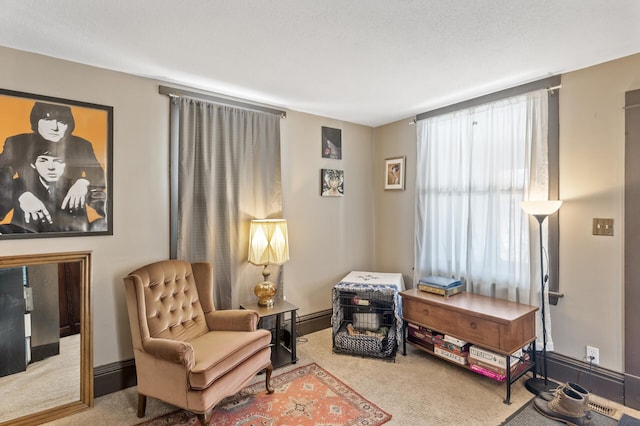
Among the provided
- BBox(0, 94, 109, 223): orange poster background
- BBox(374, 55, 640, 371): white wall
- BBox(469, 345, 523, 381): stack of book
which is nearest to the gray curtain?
BBox(0, 94, 109, 223): orange poster background

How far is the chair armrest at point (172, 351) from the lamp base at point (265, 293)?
96 centimetres

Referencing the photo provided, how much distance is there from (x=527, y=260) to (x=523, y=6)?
6.26 feet

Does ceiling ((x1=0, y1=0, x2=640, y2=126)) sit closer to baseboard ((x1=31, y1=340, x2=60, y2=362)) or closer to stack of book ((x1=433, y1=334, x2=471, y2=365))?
baseboard ((x1=31, y1=340, x2=60, y2=362))

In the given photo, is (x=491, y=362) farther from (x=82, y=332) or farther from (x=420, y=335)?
(x=82, y=332)

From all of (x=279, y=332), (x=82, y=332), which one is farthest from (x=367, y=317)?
(x=82, y=332)

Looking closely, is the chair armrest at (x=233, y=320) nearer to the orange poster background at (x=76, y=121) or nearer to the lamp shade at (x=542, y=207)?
the orange poster background at (x=76, y=121)

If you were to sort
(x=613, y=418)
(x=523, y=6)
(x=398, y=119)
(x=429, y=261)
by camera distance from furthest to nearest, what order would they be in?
(x=398, y=119) → (x=429, y=261) → (x=613, y=418) → (x=523, y=6)

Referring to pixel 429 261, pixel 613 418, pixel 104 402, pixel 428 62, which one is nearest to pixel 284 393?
pixel 104 402

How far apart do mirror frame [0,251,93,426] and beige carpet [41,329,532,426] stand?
0.25ft

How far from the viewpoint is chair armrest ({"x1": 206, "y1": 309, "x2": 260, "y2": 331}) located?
2.42 metres

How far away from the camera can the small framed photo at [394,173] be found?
3727mm

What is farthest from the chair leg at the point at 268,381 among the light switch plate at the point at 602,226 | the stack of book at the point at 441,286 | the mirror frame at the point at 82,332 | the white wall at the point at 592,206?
the light switch plate at the point at 602,226

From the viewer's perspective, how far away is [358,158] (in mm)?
3943

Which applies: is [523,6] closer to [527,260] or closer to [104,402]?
[527,260]
